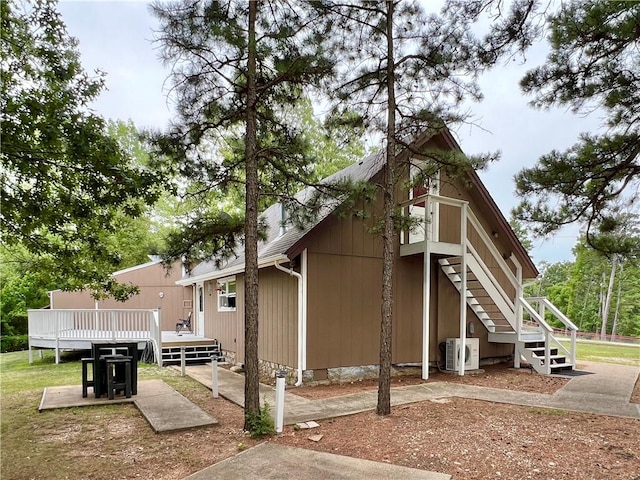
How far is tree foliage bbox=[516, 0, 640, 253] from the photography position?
18.3ft

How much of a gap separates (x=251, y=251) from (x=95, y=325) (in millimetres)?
9029

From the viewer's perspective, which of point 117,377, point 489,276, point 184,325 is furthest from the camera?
point 184,325

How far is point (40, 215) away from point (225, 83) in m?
2.91

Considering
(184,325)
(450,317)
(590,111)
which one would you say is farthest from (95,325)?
(590,111)

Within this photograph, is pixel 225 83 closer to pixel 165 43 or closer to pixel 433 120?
pixel 165 43

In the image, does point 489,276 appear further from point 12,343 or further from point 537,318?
point 12,343

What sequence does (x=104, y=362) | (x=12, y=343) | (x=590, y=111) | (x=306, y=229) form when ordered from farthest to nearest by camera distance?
(x=12, y=343) → (x=306, y=229) → (x=104, y=362) → (x=590, y=111)

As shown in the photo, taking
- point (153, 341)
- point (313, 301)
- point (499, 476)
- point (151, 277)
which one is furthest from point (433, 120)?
point (151, 277)

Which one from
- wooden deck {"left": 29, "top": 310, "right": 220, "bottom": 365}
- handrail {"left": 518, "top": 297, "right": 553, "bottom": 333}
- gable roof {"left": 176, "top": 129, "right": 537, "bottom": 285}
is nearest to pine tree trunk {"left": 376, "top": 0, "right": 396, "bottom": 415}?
gable roof {"left": 176, "top": 129, "right": 537, "bottom": 285}

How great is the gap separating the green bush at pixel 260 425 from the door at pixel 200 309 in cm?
964

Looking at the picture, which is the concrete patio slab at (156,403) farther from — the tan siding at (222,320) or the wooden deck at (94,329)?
the wooden deck at (94,329)

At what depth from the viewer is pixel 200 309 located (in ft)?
48.4

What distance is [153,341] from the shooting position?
38.1 feet

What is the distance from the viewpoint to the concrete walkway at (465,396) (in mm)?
6043
